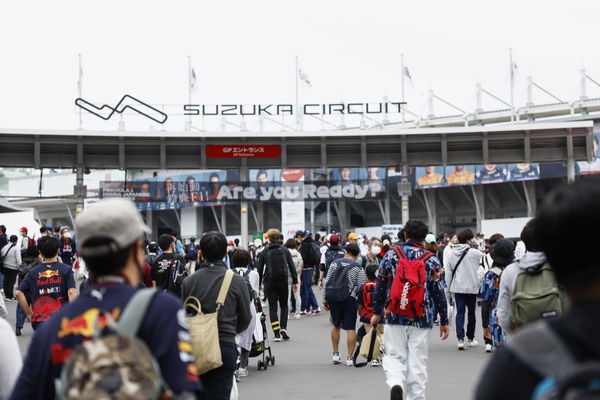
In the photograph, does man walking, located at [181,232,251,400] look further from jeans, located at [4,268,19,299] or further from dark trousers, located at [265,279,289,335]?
jeans, located at [4,268,19,299]

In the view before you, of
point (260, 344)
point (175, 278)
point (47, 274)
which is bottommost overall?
point (260, 344)

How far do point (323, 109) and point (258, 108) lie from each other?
3.55 m

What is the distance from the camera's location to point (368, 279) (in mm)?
13406

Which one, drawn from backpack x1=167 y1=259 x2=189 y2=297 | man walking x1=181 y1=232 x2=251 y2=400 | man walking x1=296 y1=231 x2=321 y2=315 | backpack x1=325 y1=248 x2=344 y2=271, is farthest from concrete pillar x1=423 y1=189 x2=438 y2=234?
man walking x1=181 y1=232 x2=251 y2=400

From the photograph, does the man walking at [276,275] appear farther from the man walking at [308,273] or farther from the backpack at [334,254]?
the man walking at [308,273]

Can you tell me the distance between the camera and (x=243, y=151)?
118ft

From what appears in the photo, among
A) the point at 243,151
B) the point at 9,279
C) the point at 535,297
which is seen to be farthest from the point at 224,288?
the point at 243,151

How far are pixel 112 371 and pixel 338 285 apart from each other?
988cm

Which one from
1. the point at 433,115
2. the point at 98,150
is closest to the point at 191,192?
the point at 98,150

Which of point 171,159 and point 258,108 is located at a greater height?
point 258,108

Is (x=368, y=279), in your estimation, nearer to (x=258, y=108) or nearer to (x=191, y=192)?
(x=191, y=192)

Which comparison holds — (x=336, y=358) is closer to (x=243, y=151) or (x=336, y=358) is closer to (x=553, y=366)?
(x=553, y=366)

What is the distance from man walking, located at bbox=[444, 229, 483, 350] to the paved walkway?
0.34 meters

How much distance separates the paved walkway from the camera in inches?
388
